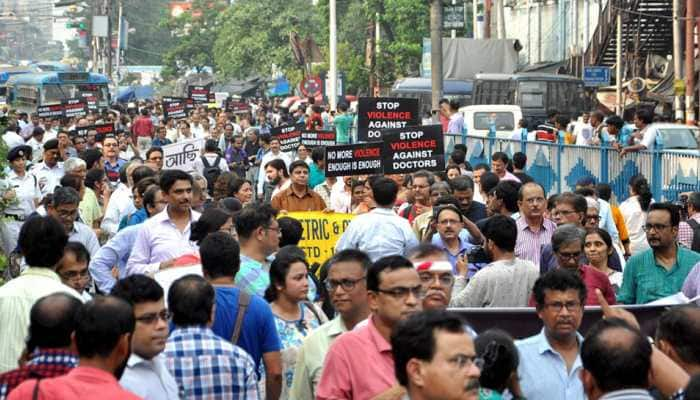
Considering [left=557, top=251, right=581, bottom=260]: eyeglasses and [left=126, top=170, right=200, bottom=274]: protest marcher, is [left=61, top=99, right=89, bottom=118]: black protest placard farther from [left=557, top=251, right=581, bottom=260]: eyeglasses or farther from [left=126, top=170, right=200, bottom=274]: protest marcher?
[left=557, top=251, right=581, bottom=260]: eyeglasses

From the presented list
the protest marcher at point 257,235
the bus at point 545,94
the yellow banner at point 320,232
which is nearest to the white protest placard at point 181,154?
the yellow banner at point 320,232

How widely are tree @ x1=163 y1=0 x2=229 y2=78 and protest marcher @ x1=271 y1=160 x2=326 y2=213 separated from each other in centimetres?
8388

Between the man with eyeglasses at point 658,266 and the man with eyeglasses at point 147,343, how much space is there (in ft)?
13.5

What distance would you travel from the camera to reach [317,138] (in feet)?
75.0

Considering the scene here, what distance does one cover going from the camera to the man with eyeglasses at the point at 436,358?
202 inches

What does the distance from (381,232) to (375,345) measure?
4842mm

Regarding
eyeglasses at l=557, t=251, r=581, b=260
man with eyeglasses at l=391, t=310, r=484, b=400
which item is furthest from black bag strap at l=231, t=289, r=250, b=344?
eyeglasses at l=557, t=251, r=581, b=260

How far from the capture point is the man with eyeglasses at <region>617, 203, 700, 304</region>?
9.83 m

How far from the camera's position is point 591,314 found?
345 inches

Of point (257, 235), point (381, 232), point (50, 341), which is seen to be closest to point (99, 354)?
point (50, 341)

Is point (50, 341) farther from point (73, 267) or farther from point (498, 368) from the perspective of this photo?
point (73, 267)

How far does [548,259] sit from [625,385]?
4709 millimetres

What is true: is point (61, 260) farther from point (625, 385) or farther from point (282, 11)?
point (282, 11)

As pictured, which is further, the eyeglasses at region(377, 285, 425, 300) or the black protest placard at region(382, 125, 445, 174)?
the black protest placard at region(382, 125, 445, 174)
